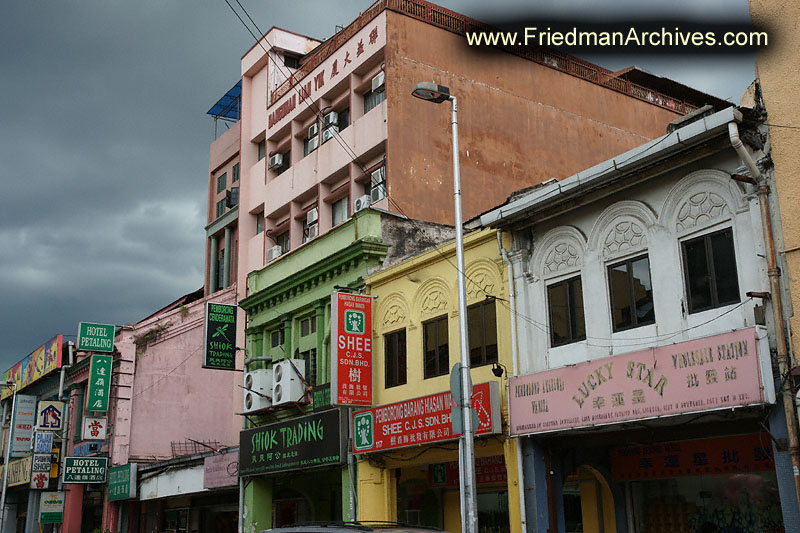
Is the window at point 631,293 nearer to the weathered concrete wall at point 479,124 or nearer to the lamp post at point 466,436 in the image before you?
the lamp post at point 466,436

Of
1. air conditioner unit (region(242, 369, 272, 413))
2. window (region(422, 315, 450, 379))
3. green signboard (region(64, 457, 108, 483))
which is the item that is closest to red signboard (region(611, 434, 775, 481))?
window (region(422, 315, 450, 379))

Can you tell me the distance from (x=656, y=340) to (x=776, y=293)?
2.55 metres

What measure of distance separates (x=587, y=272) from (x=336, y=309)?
716 cm

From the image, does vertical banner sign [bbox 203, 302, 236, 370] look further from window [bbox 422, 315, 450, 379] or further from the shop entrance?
the shop entrance

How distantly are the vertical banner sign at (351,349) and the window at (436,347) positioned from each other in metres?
1.93

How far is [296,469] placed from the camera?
23641 millimetres

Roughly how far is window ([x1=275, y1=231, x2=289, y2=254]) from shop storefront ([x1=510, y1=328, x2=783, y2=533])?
53.0 ft

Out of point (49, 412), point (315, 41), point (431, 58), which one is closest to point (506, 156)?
point (431, 58)

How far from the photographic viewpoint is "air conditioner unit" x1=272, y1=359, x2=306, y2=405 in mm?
24375

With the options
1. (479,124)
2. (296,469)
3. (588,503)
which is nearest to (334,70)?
(479,124)

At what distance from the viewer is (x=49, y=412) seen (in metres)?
38.9

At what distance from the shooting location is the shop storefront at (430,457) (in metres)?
18.3

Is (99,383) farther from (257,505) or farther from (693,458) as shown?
(693,458)

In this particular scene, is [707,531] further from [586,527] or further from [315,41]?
[315,41]
